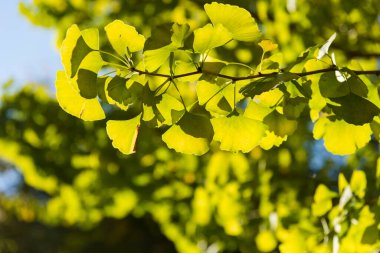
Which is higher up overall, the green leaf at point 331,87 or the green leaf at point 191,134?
the green leaf at point 331,87

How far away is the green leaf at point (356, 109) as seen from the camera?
56 cm

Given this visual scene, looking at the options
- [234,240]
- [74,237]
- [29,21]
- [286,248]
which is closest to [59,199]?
[29,21]

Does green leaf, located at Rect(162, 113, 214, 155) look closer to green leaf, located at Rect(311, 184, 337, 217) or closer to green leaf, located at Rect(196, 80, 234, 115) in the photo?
green leaf, located at Rect(196, 80, 234, 115)

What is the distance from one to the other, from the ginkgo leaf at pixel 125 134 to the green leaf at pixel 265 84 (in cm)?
16

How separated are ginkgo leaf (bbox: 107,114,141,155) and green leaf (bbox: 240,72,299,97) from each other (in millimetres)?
160

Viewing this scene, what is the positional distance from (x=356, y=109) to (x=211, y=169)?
1508 millimetres

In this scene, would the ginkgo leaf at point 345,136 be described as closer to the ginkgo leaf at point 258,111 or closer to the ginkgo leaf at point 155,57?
the ginkgo leaf at point 258,111

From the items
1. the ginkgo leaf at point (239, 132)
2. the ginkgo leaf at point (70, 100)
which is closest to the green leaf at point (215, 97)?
the ginkgo leaf at point (239, 132)

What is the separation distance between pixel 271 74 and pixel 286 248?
0.50 metres

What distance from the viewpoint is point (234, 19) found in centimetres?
57

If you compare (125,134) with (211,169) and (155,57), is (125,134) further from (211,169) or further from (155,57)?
(211,169)

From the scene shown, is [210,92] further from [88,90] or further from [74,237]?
[74,237]

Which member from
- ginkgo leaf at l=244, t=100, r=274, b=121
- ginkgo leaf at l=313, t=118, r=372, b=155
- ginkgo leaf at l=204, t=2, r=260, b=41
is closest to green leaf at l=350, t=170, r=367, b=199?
ginkgo leaf at l=313, t=118, r=372, b=155

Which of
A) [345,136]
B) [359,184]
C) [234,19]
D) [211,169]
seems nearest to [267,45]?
[234,19]
